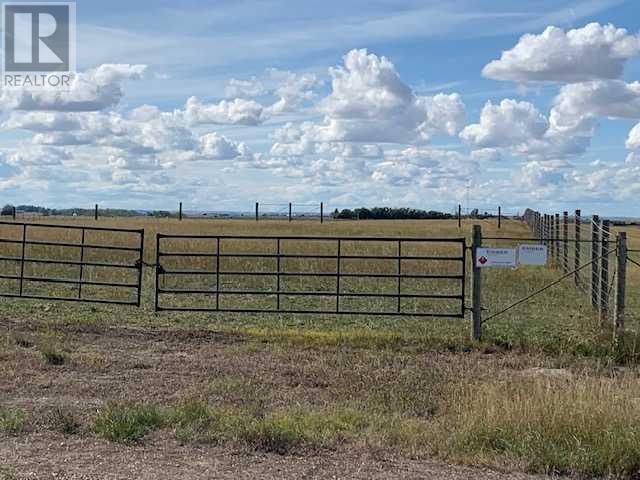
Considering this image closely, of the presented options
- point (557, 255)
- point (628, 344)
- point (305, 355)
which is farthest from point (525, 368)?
point (557, 255)

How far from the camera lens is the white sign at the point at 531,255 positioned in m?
12.4

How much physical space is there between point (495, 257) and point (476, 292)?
0.63 metres

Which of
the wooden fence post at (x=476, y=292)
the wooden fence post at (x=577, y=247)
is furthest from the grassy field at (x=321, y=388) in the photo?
the wooden fence post at (x=577, y=247)

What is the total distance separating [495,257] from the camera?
12453 millimetres

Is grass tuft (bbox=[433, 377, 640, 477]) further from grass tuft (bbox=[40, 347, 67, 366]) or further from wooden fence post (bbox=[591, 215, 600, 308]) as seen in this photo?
wooden fence post (bbox=[591, 215, 600, 308])

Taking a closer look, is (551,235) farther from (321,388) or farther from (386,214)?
(386,214)

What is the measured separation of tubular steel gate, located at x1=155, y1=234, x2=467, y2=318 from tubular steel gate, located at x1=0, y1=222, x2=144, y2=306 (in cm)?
92

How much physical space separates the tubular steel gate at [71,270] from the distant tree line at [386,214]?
5799 centimetres

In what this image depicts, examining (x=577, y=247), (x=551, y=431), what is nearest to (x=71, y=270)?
(x=577, y=247)

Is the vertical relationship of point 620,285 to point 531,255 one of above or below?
below

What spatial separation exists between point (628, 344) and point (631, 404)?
14.2 ft

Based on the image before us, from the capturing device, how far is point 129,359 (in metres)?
10.6

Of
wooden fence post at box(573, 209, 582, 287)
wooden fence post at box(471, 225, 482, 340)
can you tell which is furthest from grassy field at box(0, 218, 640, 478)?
wooden fence post at box(573, 209, 582, 287)

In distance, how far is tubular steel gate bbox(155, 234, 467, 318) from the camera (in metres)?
14.0
